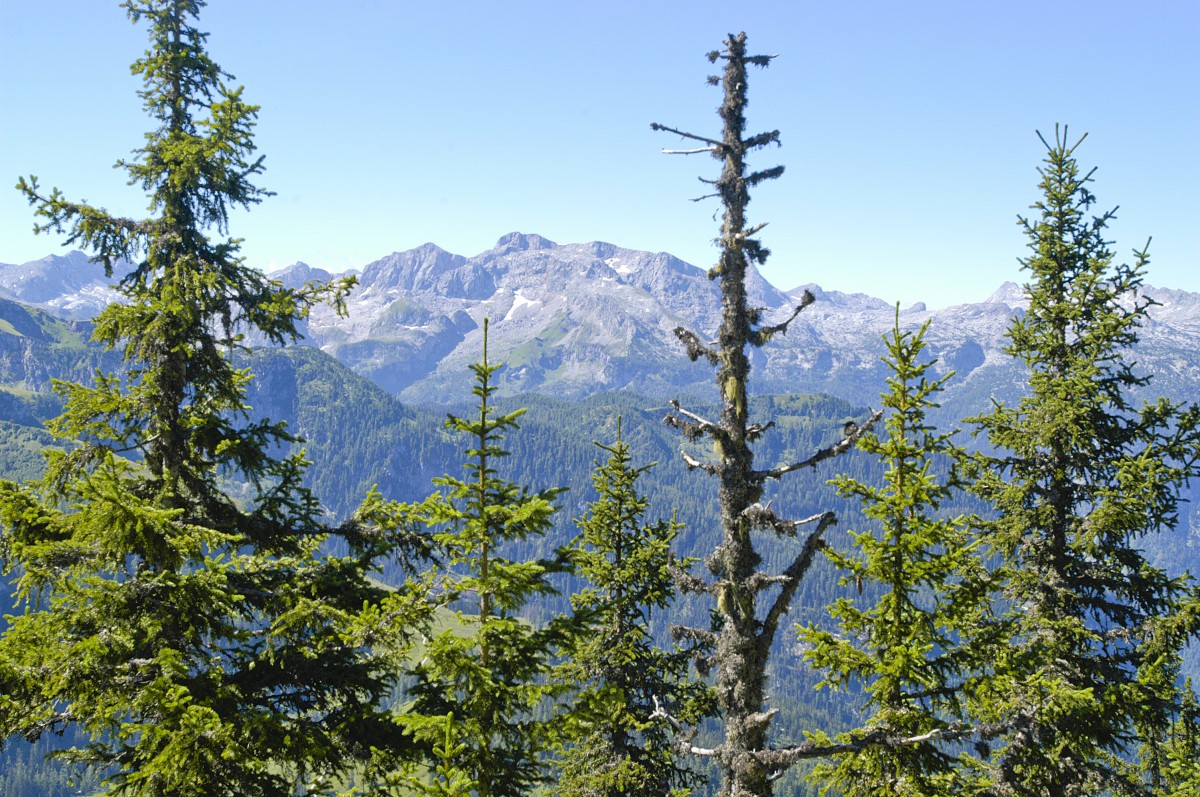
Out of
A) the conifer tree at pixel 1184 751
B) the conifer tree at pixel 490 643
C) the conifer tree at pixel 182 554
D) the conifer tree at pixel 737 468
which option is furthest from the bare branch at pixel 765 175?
the conifer tree at pixel 1184 751

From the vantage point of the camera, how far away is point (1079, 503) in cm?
1733

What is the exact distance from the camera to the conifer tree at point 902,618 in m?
12.6

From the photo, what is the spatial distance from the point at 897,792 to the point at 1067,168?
14.3 meters

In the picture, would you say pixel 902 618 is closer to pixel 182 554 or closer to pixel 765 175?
pixel 765 175

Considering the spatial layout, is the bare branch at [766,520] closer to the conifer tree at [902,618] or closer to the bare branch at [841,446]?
the bare branch at [841,446]

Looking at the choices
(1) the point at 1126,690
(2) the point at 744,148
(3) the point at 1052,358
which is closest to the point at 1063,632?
(1) the point at 1126,690

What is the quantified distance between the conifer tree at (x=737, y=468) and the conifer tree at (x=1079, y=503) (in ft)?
17.8

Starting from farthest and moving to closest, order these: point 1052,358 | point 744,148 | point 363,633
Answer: point 1052,358
point 744,148
point 363,633

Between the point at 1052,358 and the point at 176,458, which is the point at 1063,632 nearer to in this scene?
the point at 1052,358

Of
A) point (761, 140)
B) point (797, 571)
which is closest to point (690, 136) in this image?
point (761, 140)

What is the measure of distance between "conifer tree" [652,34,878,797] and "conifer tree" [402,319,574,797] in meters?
2.71

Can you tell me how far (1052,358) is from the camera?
17.7 meters

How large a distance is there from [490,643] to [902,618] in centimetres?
685

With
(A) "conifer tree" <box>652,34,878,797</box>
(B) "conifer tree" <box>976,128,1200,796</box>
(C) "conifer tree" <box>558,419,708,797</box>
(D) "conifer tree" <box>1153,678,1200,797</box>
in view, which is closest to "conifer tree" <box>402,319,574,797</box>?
(A) "conifer tree" <box>652,34,878,797</box>
